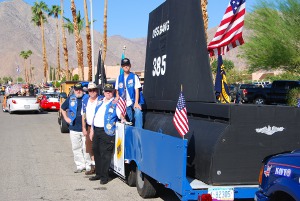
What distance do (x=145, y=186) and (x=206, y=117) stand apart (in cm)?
176

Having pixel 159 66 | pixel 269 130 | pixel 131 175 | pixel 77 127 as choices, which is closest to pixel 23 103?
pixel 77 127

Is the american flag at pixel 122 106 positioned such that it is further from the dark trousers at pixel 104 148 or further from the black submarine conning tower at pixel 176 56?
the dark trousers at pixel 104 148

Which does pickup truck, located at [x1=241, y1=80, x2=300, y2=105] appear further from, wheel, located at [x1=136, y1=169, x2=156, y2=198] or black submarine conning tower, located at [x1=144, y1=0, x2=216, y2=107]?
wheel, located at [x1=136, y1=169, x2=156, y2=198]

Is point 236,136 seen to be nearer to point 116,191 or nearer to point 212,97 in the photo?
point 212,97

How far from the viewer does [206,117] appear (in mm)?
6250

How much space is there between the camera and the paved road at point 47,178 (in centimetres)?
784

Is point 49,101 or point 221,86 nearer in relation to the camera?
point 221,86

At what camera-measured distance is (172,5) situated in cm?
768

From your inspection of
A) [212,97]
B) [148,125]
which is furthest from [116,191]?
[212,97]

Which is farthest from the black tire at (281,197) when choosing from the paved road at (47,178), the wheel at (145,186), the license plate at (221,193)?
the paved road at (47,178)

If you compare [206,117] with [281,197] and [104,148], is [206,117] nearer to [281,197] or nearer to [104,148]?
[281,197]

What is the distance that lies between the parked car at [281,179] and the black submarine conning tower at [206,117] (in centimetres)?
73

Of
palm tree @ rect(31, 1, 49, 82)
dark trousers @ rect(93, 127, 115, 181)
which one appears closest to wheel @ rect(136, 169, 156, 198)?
dark trousers @ rect(93, 127, 115, 181)

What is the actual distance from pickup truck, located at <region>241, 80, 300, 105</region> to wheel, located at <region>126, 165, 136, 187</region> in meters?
22.3
